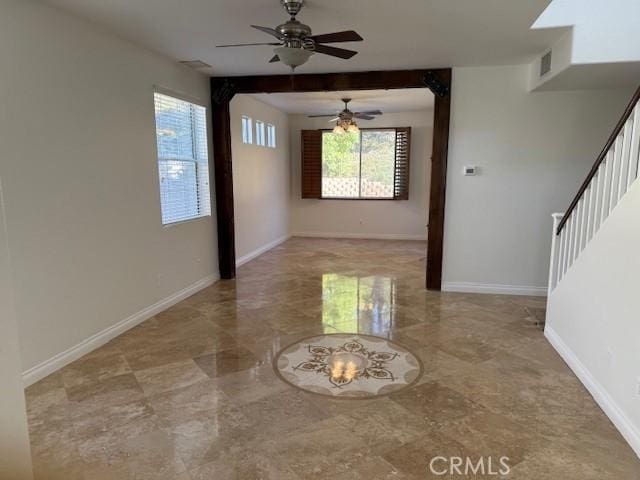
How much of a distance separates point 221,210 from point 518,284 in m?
3.80

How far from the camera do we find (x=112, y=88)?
3561mm

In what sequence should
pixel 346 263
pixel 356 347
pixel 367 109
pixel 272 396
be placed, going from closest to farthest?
pixel 272 396, pixel 356 347, pixel 346 263, pixel 367 109

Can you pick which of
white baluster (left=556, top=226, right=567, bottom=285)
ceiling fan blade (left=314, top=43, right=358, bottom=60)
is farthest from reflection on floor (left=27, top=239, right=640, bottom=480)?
ceiling fan blade (left=314, top=43, right=358, bottom=60)

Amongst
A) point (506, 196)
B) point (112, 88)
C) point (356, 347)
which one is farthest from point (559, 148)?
point (112, 88)

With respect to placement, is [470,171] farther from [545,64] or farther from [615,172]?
[615,172]

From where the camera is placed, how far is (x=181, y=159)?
4.71 m

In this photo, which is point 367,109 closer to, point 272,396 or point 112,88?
point 112,88

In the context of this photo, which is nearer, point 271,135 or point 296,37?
point 296,37

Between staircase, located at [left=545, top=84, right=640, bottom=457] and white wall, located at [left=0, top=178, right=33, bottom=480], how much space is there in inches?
107

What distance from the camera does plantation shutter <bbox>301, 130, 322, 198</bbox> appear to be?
8875 mm

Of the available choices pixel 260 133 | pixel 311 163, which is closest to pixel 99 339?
pixel 260 133

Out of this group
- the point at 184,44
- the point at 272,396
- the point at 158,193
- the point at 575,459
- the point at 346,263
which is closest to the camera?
the point at 575,459

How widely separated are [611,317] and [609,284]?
0.67 feet

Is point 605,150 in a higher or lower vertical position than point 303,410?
higher
